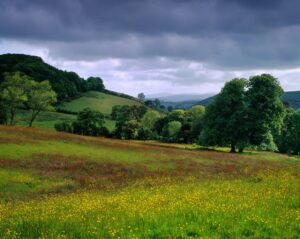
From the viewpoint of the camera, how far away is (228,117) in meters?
70.5

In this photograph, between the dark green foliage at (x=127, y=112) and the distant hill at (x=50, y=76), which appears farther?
the distant hill at (x=50, y=76)

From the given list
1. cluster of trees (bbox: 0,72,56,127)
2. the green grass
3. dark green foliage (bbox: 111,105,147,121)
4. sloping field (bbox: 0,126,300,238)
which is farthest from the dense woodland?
sloping field (bbox: 0,126,300,238)

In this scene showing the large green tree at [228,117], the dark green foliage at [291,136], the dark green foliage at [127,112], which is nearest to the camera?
the large green tree at [228,117]

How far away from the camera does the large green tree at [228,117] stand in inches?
2702

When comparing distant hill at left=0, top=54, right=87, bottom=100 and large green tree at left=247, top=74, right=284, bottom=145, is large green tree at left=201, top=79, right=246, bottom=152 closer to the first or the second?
large green tree at left=247, top=74, right=284, bottom=145

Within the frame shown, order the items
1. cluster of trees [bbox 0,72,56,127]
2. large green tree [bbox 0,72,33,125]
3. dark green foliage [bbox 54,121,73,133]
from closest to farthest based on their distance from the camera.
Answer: large green tree [bbox 0,72,33,125]
cluster of trees [bbox 0,72,56,127]
dark green foliage [bbox 54,121,73,133]

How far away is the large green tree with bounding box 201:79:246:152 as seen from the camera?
68625 millimetres

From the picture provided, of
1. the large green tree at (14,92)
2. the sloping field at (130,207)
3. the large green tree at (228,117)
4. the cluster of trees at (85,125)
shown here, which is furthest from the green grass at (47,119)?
the sloping field at (130,207)

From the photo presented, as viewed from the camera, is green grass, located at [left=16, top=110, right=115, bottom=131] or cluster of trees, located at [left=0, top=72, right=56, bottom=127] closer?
cluster of trees, located at [left=0, top=72, right=56, bottom=127]

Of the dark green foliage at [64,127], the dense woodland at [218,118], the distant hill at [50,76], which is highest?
the distant hill at [50,76]

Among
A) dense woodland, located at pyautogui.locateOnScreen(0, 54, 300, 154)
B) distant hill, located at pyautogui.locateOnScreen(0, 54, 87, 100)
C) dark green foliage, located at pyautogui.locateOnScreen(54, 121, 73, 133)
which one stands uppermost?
distant hill, located at pyautogui.locateOnScreen(0, 54, 87, 100)

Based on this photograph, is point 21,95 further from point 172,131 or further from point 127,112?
point 127,112

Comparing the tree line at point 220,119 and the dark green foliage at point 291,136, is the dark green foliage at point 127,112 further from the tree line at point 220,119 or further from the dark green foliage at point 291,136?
the dark green foliage at point 291,136

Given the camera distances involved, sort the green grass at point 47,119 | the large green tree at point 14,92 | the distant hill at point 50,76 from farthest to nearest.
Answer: the distant hill at point 50,76
the green grass at point 47,119
the large green tree at point 14,92
